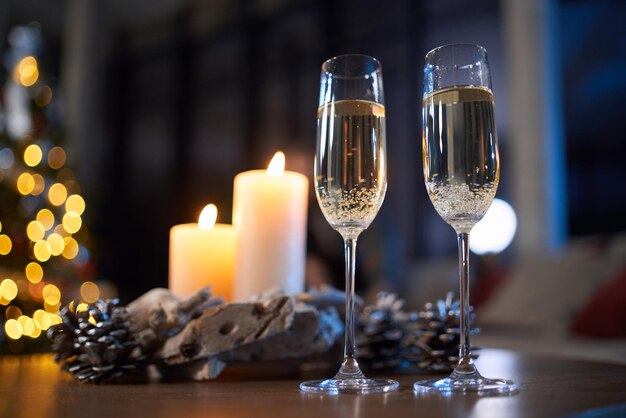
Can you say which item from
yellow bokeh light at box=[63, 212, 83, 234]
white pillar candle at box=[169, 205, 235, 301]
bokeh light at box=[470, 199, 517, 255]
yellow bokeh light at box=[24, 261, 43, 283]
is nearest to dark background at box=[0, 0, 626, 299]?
bokeh light at box=[470, 199, 517, 255]

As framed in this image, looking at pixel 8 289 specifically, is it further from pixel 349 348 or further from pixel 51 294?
pixel 349 348

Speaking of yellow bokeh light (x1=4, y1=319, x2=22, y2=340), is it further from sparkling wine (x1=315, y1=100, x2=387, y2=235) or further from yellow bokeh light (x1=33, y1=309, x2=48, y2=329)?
sparkling wine (x1=315, y1=100, x2=387, y2=235)

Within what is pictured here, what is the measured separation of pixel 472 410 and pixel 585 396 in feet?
0.41

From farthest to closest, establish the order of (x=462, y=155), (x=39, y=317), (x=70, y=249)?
(x=70, y=249)
(x=39, y=317)
(x=462, y=155)

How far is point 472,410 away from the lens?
19.1 inches

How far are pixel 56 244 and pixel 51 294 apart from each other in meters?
0.29

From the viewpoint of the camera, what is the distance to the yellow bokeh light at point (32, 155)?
11.7ft

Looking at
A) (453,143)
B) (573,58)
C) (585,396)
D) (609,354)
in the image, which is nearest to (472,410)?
(585,396)

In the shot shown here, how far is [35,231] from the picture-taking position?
3.45 metres

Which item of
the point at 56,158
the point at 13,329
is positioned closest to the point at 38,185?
the point at 56,158

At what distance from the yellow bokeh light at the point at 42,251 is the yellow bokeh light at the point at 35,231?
1.3 inches

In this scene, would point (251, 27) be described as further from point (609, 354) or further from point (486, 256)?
point (609, 354)

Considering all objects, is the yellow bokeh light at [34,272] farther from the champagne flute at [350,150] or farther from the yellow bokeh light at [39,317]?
the champagne flute at [350,150]

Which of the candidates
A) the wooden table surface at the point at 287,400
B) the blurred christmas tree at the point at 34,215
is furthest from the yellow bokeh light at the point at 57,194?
the wooden table surface at the point at 287,400
